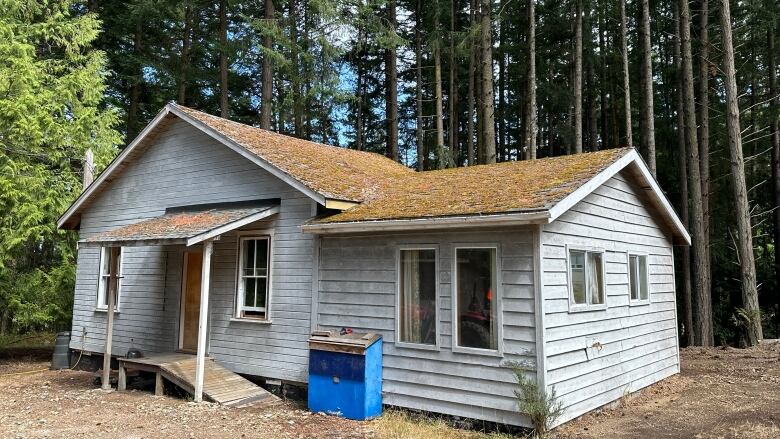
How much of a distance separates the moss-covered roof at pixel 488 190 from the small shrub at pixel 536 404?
2.13 m

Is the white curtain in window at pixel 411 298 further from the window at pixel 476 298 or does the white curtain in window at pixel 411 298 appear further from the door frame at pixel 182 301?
the door frame at pixel 182 301

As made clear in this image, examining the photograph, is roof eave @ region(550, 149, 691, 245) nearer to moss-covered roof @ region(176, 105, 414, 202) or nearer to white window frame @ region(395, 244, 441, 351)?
white window frame @ region(395, 244, 441, 351)

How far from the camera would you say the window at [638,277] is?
384 inches

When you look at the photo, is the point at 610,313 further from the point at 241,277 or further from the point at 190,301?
the point at 190,301

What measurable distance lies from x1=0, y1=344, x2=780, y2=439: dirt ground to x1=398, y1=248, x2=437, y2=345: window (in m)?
1.17

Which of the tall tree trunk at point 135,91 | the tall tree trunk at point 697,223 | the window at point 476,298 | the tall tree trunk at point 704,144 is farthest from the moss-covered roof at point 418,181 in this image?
the tall tree trunk at point 135,91

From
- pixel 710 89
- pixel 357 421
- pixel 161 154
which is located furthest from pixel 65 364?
pixel 710 89

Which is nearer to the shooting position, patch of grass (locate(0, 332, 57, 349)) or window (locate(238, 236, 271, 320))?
window (locate(238, 236, 271, 320))

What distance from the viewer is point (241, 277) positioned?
32.7ft

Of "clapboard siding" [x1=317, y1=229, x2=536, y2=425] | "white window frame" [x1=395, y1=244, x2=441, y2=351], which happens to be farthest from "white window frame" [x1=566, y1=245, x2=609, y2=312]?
"white window frame" [x1=395, y1=244, x2=441, y2=351]

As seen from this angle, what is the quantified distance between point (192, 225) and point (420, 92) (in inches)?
626

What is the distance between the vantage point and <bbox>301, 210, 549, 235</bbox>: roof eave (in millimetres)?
6453

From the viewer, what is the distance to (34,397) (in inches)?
366

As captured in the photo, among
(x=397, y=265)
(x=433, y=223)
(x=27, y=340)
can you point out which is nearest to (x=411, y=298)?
(x=397, y=265)
